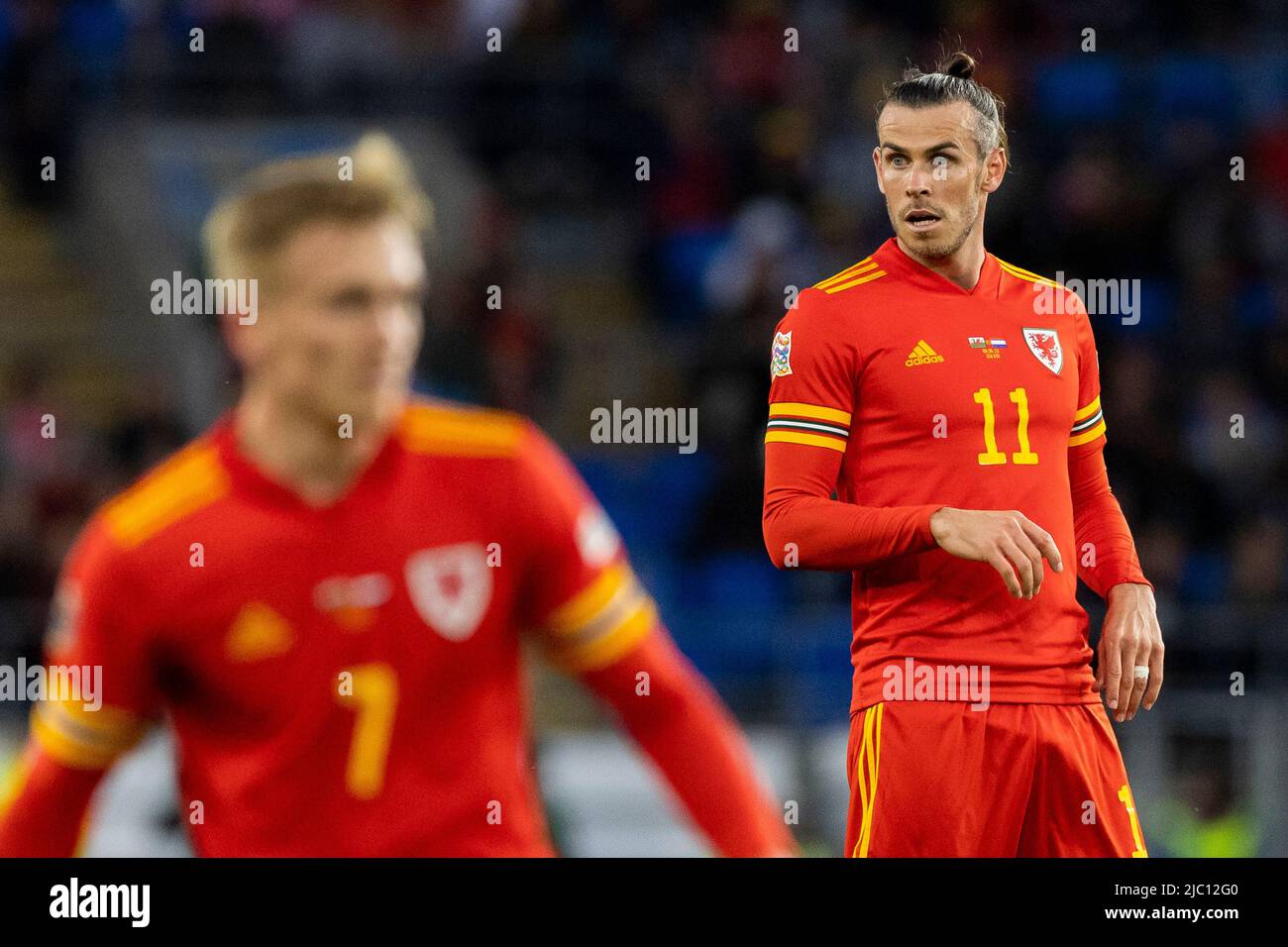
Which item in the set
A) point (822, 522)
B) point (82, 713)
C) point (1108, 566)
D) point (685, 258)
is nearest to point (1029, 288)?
point (1108, 566)

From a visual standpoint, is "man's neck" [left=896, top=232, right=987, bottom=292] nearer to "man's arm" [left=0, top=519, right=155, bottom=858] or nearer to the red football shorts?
the red football shorts

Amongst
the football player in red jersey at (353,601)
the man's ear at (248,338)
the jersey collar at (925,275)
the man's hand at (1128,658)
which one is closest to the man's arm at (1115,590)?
the man's hand at (1128,658)

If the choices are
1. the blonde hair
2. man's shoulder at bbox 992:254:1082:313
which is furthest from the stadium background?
the blonde hair

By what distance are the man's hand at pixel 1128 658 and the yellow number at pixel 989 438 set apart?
36cm

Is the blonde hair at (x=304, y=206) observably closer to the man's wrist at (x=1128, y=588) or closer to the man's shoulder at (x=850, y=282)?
the man's shoulder at (x=850, y=282)

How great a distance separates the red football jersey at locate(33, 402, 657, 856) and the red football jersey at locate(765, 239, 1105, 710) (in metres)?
0.81

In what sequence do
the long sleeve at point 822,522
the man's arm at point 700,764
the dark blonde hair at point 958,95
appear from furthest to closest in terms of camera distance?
the dark blonde hair at point 958,95, the long sleeve at point 822,522, the man's arm at point 700,764

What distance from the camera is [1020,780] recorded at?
3361 mm

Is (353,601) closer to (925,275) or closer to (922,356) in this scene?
(922,356)

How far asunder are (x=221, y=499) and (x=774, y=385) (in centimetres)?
112

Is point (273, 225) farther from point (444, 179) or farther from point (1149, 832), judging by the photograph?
point (444, 179)

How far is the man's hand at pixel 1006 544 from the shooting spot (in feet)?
10.1

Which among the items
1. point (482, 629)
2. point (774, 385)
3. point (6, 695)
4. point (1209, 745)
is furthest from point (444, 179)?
point (482, 629)

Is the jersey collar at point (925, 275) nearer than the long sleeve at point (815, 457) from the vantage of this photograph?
No
